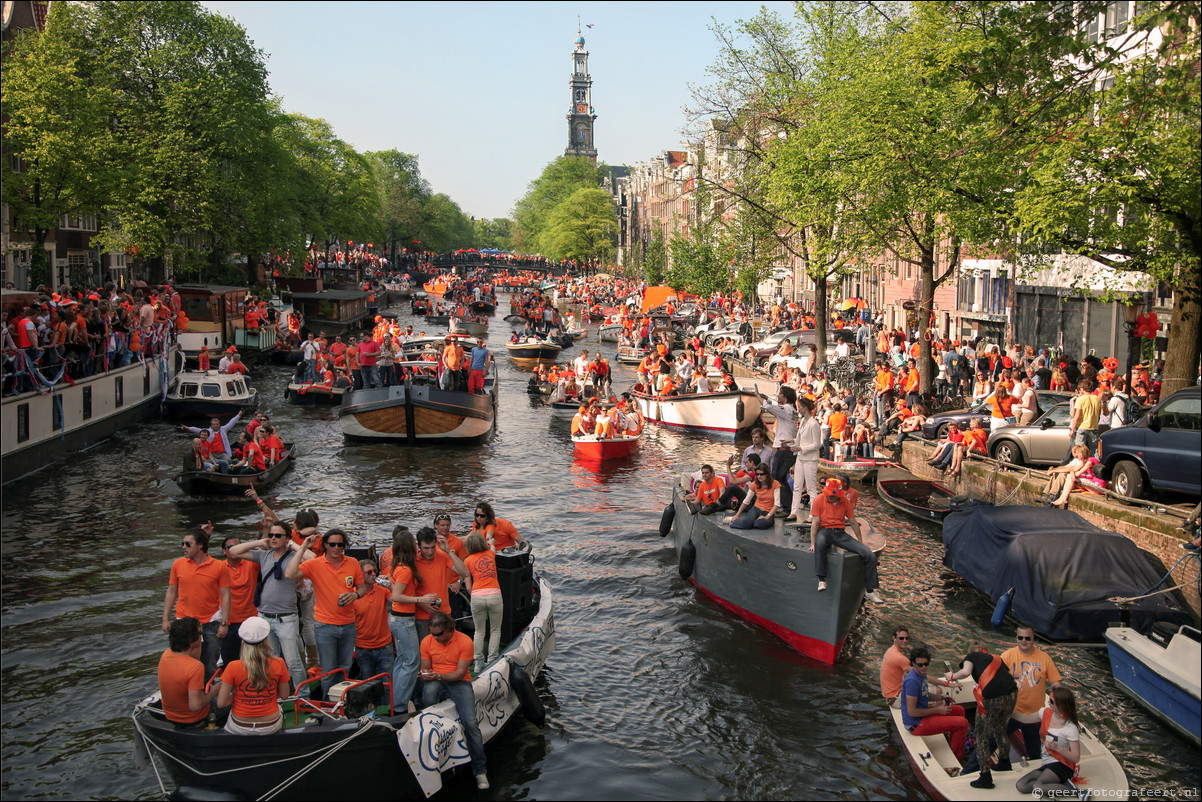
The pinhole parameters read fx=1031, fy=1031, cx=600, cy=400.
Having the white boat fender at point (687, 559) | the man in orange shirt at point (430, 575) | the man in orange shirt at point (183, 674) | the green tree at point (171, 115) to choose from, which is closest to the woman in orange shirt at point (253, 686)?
the man in orange shirt at point (183, 674)

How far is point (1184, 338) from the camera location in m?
17.8

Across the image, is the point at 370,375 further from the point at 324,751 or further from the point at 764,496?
the point at 324,751

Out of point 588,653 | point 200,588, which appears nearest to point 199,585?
point 200,588

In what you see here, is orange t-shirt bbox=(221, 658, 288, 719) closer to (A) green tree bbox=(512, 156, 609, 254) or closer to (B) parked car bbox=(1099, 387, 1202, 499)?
(B) parked car bbox=(1099, 387, 1202, 499)

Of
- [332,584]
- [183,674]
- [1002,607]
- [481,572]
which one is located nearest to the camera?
[183,674]

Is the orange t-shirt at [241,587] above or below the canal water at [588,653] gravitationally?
above

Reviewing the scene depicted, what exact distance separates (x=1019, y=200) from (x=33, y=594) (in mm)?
18694

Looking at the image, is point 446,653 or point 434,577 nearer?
point 446,653

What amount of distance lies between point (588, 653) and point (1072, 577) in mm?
6889

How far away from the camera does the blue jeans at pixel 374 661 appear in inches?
409

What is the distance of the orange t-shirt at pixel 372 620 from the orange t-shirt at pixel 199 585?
1379mm

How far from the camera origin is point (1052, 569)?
577 inches

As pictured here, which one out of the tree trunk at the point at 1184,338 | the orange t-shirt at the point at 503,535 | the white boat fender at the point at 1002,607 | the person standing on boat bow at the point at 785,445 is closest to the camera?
the orange t-shirt at the point at 503,535

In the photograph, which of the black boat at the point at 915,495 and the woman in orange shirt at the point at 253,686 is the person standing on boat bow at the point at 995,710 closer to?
the woman in orange shirt at the point at 253,686
